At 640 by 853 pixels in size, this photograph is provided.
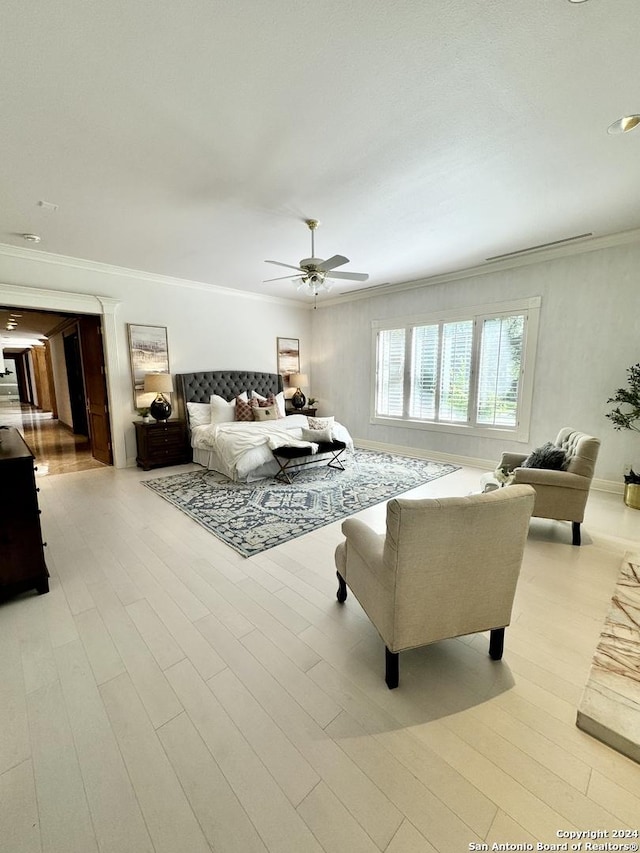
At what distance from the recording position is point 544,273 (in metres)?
4.54

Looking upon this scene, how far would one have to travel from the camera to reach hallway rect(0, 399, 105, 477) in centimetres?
539

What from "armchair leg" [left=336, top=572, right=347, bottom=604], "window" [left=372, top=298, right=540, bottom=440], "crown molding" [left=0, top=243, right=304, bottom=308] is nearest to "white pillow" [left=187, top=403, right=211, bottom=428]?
"crown molding" [left=0, top=243, right=304, bottom=308]

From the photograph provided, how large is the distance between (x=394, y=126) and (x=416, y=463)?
435 cm

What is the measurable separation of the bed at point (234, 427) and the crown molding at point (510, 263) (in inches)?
101

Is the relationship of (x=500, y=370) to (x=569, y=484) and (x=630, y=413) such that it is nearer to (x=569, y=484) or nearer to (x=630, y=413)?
(x=630, y=413)

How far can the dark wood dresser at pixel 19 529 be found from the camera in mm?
2135

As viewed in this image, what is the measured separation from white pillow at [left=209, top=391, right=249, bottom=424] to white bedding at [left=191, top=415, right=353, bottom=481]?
0.29 m

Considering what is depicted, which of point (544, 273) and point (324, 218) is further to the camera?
point (544, 273)

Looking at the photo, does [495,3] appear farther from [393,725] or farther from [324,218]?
[393,725]

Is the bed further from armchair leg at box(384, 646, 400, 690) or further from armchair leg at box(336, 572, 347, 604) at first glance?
armchair leg at box(384, 646, 400, 690)

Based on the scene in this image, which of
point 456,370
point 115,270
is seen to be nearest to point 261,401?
point 115,270

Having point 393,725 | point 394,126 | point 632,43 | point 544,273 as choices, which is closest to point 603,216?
point 544,273

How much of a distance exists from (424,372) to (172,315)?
433cm

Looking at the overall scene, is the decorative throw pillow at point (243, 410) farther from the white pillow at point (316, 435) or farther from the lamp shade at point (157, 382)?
the white pillow at point (316, 435)
